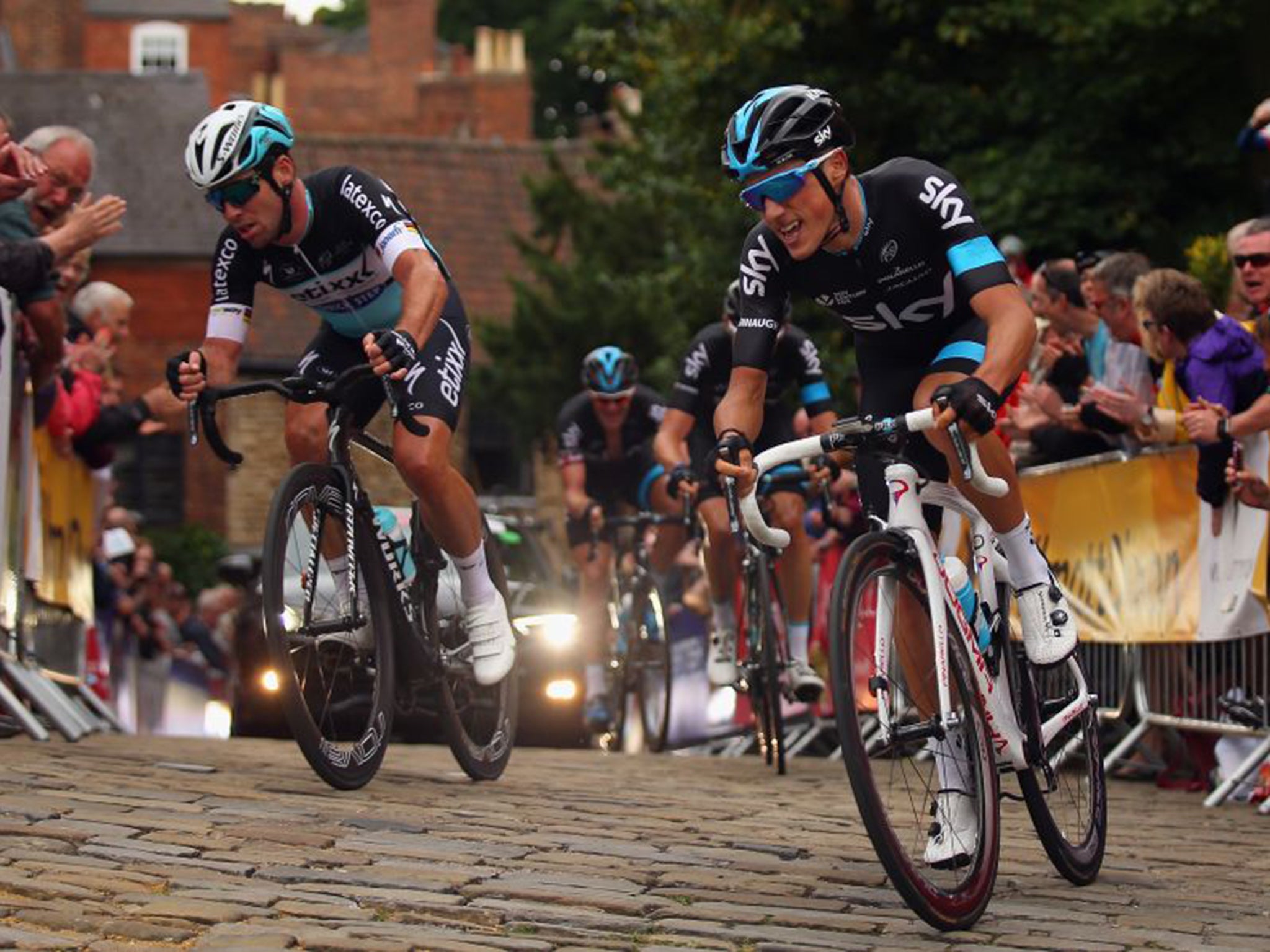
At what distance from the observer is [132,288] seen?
61.7 metres

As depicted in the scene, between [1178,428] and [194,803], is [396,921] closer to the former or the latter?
[194,803]

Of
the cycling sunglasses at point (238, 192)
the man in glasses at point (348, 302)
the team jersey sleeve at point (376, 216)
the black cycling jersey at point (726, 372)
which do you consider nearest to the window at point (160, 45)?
the black cycling jersey at point (726, 372)

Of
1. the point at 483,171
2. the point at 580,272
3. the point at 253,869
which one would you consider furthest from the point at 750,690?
the point at 483,171

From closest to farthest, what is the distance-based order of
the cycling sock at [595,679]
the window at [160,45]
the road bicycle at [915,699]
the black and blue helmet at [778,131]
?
the road bicycle at [915,699], the black and blue helmet at [778,131], the cycling sock at [595,679], the window at [160,45]

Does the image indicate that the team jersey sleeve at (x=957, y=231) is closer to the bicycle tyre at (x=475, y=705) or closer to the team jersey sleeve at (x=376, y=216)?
the team jersey sleeve at (x=376, y=216)

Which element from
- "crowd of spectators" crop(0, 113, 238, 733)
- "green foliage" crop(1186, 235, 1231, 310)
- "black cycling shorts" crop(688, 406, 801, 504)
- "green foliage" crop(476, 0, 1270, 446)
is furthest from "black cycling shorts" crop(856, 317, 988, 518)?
"green foliage" crop(476, 0, 1270, 446)

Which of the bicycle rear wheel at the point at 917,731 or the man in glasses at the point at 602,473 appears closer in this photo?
the bicycle rear wheel at the point at 917,731

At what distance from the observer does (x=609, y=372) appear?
16.4m

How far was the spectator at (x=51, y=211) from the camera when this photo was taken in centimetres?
1114

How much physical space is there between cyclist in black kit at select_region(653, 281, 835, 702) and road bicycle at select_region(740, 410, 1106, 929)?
579 cm

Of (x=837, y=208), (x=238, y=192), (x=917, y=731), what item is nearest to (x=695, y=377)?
(x=238, y=192)

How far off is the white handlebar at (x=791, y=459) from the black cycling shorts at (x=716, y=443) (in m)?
6.03

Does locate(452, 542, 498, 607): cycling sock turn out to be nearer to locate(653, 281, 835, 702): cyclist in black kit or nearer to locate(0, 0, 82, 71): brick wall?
locate(653, 281, 835, 702): cyclist in black kit

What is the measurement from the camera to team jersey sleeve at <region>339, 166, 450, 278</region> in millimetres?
9438
